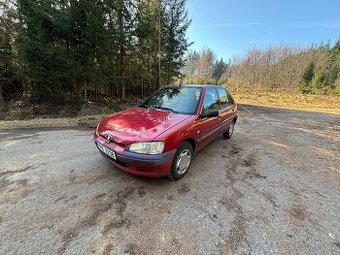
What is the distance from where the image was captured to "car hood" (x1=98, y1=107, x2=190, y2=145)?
3006 mm

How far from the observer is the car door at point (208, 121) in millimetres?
3936

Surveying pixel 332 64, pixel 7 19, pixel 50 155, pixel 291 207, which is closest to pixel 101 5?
pixel 7 19

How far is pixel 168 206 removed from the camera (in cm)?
285

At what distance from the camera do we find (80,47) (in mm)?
9406

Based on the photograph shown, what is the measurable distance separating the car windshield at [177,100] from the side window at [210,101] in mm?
190

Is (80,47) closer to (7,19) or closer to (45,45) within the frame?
(45,45)

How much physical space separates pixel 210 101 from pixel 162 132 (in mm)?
1846

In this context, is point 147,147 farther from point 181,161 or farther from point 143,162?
point 181,161

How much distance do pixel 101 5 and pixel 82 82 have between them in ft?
12.4

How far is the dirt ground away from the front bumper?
1.08 feet

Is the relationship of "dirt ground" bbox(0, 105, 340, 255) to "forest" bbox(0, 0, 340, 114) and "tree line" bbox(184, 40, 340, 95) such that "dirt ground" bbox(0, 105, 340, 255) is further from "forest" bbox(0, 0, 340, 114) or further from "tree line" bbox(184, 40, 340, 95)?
"tree line" bbox(184, 40, 340, 95)

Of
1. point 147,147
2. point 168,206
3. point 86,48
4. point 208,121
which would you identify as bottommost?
point 168,206

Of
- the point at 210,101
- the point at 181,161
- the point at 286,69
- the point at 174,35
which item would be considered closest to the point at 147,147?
the point at 181,161

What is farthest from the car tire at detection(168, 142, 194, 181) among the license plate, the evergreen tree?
the evergreen tree
